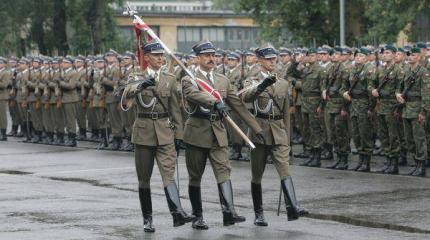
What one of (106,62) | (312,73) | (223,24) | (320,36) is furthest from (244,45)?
(312,73)

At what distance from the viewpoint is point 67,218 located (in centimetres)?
1366

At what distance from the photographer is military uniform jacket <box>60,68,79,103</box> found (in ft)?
87.6

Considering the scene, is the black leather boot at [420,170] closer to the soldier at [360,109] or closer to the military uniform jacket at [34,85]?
the soldier at [360,109]

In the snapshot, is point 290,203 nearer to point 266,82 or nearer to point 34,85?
point 266,82

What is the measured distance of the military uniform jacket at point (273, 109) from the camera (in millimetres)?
13117

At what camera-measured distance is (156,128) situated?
41.7 feet

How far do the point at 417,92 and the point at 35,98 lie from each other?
12.4m

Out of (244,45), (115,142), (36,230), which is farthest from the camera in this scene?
(244,45)

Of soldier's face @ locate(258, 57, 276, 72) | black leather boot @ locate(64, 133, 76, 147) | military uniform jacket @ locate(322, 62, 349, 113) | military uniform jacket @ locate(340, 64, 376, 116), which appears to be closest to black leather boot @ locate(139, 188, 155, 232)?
soldier's face @ locate(258, 57, 276, 72)

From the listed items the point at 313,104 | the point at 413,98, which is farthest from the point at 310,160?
the point at 413,98

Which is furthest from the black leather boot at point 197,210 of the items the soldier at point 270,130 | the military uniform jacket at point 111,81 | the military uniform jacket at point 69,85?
the military uniform jacket at point 69,85

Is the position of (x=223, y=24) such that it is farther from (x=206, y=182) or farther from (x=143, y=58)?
(x=143, y=58)

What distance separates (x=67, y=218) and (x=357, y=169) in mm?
6563

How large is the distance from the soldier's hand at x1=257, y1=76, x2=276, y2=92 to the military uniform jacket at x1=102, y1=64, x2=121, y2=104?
12482 millimetres
